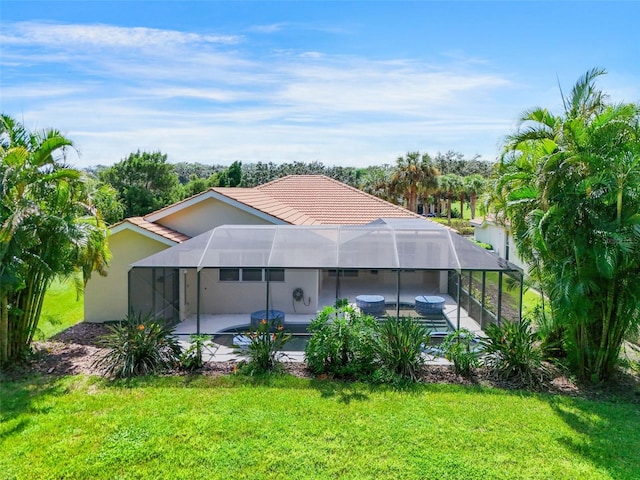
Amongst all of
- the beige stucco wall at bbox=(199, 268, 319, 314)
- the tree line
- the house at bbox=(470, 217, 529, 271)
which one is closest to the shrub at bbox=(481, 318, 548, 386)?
the beige stucco wall at bbox=(199, 268, 319, 314)

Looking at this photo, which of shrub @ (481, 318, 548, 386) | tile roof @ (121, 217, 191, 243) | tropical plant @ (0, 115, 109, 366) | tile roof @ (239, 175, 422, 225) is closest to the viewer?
tropical plant @ (0, 115, 109, 366)

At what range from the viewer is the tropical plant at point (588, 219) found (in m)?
8.73

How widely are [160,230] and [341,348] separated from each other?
9.01 metres

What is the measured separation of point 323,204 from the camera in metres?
23.3

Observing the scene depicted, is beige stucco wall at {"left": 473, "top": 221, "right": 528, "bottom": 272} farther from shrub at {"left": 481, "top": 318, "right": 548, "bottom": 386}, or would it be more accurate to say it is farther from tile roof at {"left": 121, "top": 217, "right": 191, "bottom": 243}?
tile roof at {"left": 121, "top": 217, "right": 191, "bottom": 243}

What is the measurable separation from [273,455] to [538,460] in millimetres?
4058

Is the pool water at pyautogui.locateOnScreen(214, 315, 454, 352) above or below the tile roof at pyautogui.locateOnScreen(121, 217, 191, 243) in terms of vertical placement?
below

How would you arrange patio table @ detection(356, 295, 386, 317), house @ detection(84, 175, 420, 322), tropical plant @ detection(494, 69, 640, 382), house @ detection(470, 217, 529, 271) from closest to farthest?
1. tropical plant @ detection(494, 69, 640, 382)
2. house @ detection(84, 175, 420, 322)
3. patio table @ detection(356, 295, 386, 317)
4. house @ detection(470, 217, 529, 271)

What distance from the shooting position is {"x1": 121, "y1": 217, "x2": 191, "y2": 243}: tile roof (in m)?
15.4

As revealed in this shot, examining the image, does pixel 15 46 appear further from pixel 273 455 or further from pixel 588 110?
pixel 588 110

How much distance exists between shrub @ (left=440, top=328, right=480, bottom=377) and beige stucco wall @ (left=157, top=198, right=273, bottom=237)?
30.4ft

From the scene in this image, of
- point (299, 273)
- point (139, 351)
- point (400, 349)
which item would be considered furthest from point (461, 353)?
point (139, 351)

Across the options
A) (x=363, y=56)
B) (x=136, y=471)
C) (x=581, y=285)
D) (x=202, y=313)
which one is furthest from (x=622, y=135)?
(x=202, y=313)

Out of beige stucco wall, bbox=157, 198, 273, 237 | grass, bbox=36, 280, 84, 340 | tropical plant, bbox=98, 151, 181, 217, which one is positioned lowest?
grass, bbox=36, 280, 84, 340
